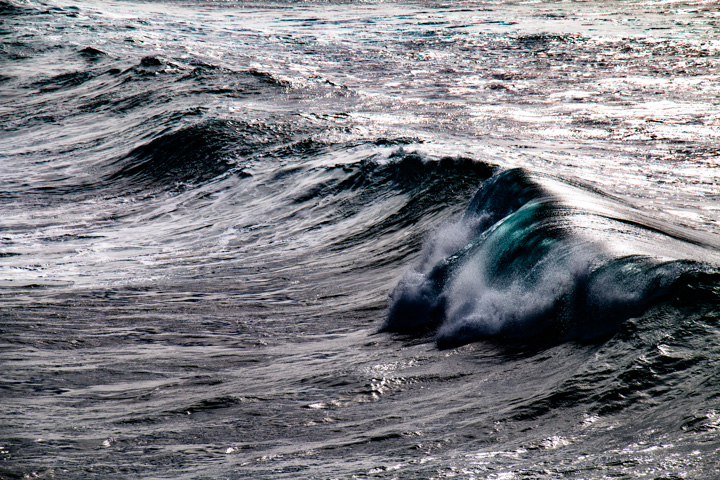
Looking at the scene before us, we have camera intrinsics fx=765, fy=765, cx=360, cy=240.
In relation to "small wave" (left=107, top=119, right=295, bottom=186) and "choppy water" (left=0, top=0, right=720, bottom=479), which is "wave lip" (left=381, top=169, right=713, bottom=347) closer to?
"choppy water" (left=0, top=0, right=720, bottom=479)

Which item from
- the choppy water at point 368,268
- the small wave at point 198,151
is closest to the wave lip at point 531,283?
the choppy water at point 368,268

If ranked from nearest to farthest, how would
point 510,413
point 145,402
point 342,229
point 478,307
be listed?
point 510,413 → point 145,402 → point 478,307 → point 342,229

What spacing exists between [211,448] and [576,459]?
1.50 metres

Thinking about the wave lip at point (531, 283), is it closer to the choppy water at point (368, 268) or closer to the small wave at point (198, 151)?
the choppy water at point (368, 268)

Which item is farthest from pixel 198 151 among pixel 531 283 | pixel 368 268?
pixel 531 283

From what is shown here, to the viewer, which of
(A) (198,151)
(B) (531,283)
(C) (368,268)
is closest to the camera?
(B) (531,283)

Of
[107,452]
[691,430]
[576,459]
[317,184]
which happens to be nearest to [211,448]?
[107,452]

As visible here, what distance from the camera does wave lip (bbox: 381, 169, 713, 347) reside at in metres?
3.49

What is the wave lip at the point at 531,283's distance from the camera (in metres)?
3.49

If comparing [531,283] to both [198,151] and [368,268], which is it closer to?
[368,268]

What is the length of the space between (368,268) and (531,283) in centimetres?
Answer: 238

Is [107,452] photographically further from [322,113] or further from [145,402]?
[322,113]

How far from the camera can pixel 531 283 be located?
4047 mm

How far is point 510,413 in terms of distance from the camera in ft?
9.96
